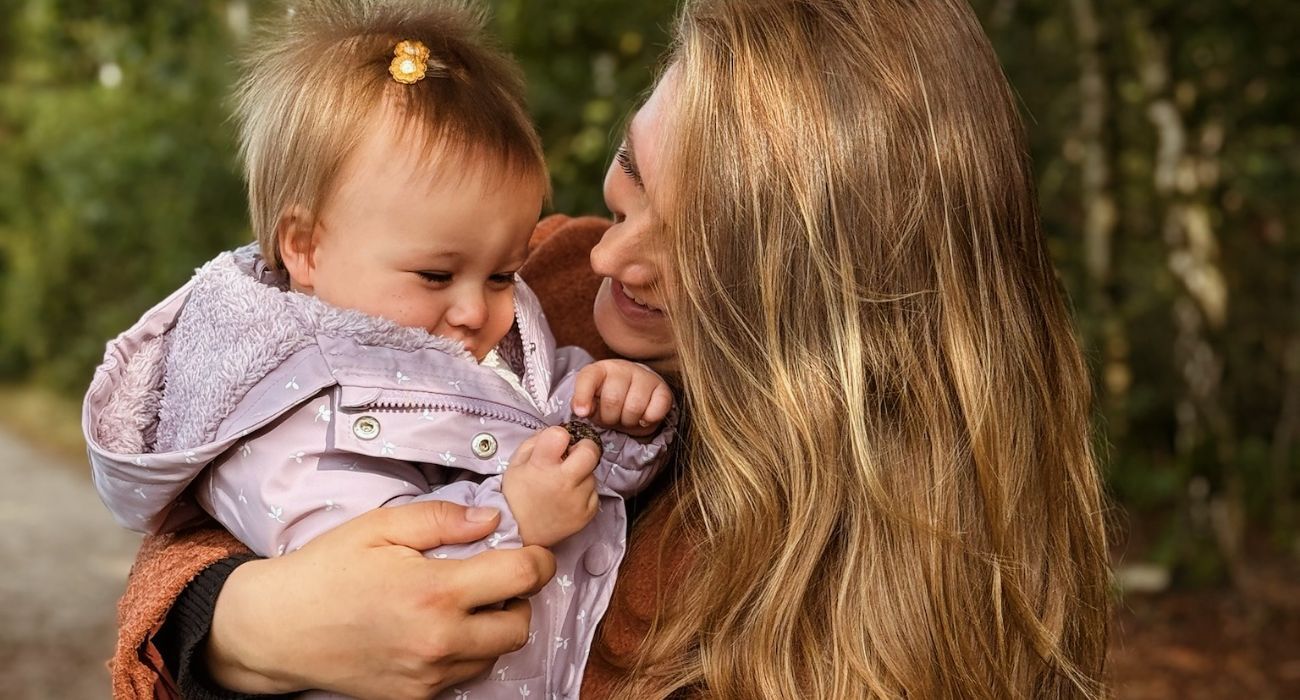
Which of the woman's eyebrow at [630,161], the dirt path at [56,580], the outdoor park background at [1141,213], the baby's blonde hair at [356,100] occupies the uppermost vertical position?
the baby's blonde hair at [356,100]

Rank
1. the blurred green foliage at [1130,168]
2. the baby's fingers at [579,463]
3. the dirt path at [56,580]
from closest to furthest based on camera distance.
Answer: the baby's fingers at [579,463] → the blurred green foliage at [1130,168] → the dirt path at [56,580]

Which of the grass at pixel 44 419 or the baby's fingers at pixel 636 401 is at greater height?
the baby's fingers at pixel 636 401

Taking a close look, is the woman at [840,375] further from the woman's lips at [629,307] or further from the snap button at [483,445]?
the snap button at [483,445]

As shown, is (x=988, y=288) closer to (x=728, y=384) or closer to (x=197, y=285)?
(x=728, y=384)

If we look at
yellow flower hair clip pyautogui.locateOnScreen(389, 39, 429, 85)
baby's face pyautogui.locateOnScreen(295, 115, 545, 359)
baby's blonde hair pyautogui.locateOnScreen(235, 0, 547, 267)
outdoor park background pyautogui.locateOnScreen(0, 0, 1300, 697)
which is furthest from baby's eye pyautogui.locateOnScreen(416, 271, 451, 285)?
outdoor park background pyautogui.locateOnScreen(0, 0, 1300, 697)

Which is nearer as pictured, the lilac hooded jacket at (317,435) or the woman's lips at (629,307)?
the lilac hooded jacket at (317,435)

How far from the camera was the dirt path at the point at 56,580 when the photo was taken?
7.42m

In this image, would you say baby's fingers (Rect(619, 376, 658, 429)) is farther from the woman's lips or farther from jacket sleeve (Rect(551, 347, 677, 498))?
the woman's lips

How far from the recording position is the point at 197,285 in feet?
6.79

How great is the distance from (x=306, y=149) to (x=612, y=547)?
2.43ft

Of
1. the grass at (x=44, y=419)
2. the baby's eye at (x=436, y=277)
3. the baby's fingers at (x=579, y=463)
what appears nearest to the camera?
the baby's fingers at (x=579, y=463)

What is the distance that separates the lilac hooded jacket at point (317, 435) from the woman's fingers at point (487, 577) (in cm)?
5

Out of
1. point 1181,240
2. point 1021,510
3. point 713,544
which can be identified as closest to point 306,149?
point 713,544

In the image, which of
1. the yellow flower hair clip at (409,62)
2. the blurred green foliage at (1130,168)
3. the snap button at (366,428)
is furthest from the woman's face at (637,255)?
the blurred green foliage at (1130,168)
